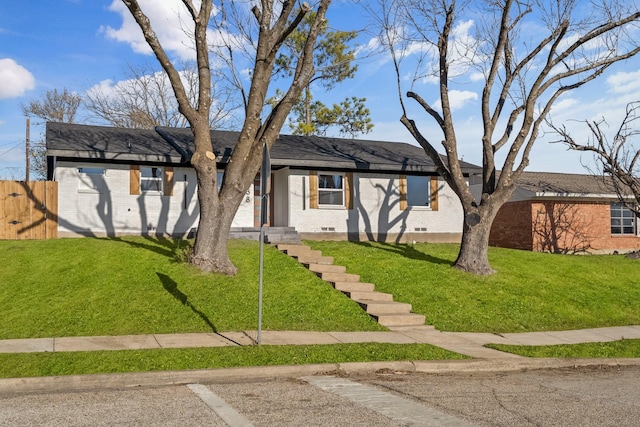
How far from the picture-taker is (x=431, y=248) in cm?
2131

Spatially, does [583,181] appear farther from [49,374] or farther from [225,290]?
[49,374]

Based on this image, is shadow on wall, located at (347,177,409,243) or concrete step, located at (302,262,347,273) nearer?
concrete step, located at (302,262,347,273)

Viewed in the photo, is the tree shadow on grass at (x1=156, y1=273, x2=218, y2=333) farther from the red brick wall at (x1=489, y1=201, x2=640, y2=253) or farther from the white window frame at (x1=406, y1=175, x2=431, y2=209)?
the red brick wall at (x1=489, y1=201, x2=640, y2=253)

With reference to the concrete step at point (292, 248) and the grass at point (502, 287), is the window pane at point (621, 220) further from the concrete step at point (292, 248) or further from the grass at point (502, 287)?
the concrete step at point (292, 248)

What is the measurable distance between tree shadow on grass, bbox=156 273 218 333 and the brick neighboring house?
690 inches

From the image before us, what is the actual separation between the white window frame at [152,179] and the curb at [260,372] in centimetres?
1329

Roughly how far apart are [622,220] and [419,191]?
1110 cm

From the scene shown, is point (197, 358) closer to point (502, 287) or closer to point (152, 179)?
point (502, 287)

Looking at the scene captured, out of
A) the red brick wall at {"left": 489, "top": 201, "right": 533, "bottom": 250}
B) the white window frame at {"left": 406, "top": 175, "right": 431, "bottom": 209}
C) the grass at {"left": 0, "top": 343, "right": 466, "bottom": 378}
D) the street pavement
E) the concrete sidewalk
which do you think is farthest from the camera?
the red brick wall at {"left": 489, "top": 201, "right": 533, "bottom": 250}

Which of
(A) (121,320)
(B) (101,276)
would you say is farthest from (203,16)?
(A) (121,320)

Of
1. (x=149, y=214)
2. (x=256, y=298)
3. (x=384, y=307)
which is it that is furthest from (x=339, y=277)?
(x=149, y=214)

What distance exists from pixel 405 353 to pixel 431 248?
11.5m

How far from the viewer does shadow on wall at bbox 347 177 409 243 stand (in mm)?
22812

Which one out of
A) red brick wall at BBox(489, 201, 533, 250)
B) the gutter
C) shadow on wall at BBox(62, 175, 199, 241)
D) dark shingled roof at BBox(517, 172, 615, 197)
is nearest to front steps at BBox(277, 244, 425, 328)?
shadow on wall at BBox(62, 175, 199, 241)
